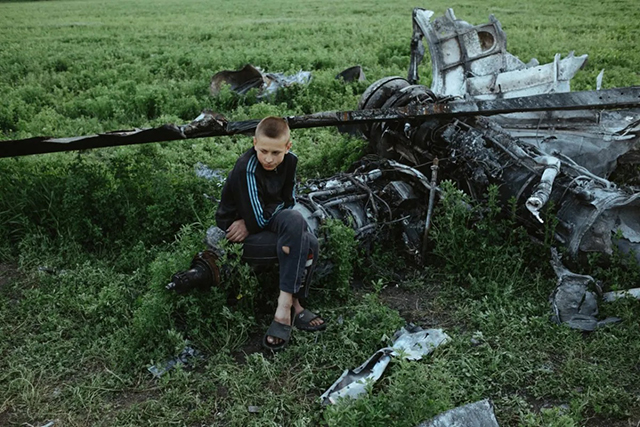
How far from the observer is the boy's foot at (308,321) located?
4.47 m

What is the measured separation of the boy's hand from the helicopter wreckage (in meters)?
0.19

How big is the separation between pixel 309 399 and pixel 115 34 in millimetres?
17083

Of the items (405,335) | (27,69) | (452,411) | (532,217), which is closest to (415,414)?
(452,411)

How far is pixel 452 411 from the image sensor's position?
313 cm

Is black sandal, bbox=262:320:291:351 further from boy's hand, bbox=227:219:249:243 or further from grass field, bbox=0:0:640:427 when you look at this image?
boy's hand, bbox=227:219:249:243

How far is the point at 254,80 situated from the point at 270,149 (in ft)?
22.4

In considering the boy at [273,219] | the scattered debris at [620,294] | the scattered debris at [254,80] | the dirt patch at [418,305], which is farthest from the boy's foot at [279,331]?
the scattered debris at [254,80]

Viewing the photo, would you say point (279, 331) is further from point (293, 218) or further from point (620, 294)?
point (620, 294)

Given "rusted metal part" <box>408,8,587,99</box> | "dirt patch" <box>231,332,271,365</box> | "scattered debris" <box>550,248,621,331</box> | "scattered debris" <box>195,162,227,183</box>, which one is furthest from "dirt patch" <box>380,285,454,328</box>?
"rusted metal part" <box>408,8,587,99</box>

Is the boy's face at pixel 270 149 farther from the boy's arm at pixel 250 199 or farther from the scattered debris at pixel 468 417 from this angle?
the scattered debris at pixel 468 417

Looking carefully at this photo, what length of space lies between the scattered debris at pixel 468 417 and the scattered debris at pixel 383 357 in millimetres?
471

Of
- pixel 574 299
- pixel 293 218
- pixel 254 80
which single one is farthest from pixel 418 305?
pixel 254 80

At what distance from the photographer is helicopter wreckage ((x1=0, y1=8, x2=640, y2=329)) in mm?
4715

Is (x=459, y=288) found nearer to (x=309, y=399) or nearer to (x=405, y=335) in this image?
(x=405, y=335)
